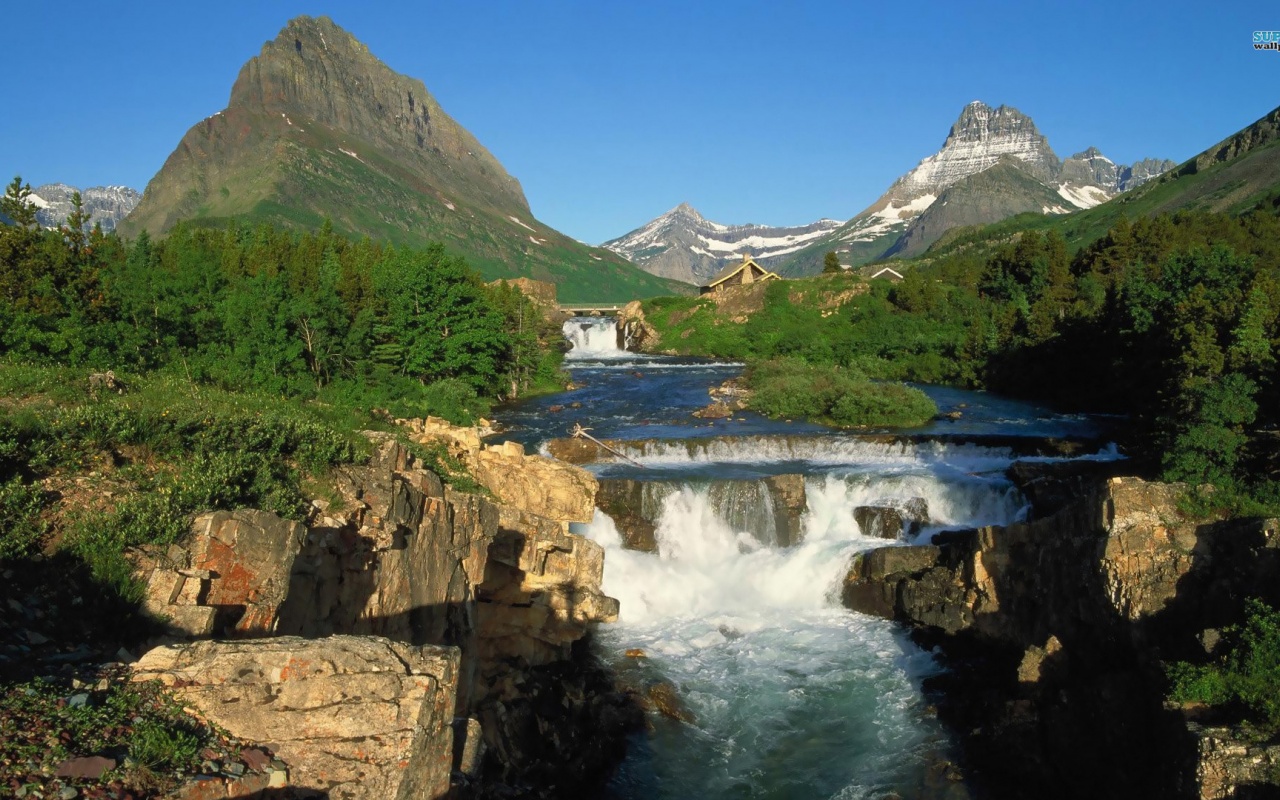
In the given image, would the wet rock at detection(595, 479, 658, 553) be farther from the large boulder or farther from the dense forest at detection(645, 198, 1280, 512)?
the large boulder

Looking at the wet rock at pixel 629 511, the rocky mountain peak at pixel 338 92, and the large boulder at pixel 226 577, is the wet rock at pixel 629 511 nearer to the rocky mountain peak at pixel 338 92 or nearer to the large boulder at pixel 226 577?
the large boulder at pixel 226 577

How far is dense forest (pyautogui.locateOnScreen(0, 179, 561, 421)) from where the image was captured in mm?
19922

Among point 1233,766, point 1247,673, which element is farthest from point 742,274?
point 1233,766

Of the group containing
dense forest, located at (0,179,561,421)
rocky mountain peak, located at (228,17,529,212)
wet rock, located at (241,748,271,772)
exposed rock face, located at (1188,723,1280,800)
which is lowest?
exposed rock face, located at (1188,723,1280,800)

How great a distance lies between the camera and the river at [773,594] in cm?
1371

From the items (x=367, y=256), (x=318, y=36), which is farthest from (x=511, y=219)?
(x=367, y=256)

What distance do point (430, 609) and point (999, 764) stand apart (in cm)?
932

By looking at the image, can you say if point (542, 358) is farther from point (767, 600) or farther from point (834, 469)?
point (767, 600)

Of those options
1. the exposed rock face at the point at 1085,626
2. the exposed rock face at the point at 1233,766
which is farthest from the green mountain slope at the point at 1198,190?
the exposed rock face at the point at 1233,766

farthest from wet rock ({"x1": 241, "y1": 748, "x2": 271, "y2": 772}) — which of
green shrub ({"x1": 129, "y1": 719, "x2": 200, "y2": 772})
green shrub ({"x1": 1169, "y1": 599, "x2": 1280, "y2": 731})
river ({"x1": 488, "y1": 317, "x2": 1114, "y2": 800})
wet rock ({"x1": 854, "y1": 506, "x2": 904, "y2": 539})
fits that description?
wet rock ({"x1": 854, "y1": 506, "x2": 904, "y2": 539})

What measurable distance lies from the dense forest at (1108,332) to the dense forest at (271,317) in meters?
19.7

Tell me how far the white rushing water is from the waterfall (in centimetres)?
4024

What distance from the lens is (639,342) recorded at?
6359cm

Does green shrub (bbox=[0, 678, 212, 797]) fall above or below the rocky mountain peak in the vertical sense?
below
